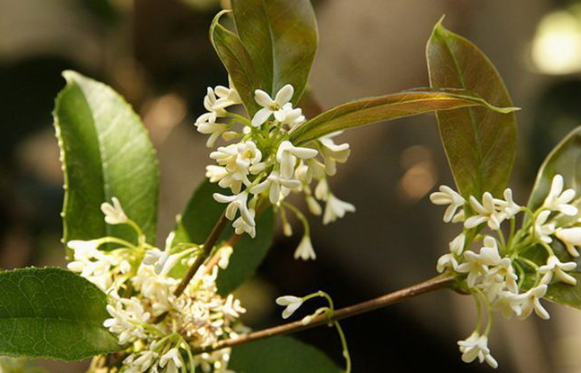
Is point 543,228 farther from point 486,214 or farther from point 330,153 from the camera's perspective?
point 330,153

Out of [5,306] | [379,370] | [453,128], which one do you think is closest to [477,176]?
[453,128]

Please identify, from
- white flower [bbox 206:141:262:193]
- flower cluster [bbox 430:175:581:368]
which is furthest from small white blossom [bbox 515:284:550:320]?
white flower [bbox 206:141:262:193]

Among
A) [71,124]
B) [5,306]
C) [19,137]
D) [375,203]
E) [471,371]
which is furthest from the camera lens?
[375,203]

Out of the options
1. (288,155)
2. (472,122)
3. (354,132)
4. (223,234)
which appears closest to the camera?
(288,155)

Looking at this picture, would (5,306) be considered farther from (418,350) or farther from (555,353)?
(555,353)

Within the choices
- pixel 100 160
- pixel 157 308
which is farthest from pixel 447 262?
pixel 100 160

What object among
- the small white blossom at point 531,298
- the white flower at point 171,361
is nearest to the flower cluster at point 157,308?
the white flower at point 171,361
